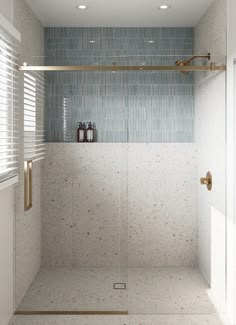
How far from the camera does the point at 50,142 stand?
126 inches

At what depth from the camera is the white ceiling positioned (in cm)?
324

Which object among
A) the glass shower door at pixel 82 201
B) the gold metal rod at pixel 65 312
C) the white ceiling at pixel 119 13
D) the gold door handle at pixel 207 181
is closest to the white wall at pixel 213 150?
the gold door handle at pixel 207 181

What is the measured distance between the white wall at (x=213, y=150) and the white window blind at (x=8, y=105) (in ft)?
4.17

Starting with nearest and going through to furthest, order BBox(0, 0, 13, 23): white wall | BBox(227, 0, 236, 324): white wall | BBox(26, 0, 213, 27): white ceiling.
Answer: BBox(0, 0, 13, 23): white wall, BBox(227, 0, 236, 324): white wall, BBox(26, 0, 213, 27): white ceiling

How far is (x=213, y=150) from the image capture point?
129 inches

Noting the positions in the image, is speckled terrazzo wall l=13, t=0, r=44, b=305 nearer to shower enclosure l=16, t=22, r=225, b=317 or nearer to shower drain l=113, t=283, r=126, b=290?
shower enclosure l=16, t=22, r=225, b=317

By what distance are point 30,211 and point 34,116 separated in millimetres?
669

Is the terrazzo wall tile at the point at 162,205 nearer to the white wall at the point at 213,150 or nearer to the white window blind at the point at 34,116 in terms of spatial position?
the white wall at the point at 213,150

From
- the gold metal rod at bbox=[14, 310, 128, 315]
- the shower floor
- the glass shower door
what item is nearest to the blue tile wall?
the glass shower door

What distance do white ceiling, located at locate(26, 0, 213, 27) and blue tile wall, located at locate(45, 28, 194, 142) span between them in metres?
0.14

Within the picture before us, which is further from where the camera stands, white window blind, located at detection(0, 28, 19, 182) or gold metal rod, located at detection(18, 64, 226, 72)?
gold metal rod, located at detection(18, 64, 226, 72)

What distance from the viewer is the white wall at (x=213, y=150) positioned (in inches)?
127

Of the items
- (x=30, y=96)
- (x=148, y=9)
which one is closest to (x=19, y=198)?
(x=30, y=96)

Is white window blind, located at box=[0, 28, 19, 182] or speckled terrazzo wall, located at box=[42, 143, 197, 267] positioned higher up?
white window blind, located at box=[0, 28, 19, 182]
